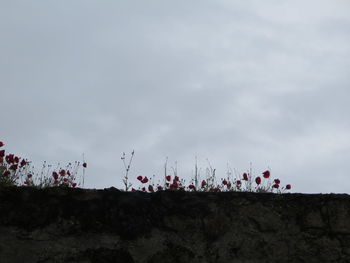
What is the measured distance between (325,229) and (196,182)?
249 cm

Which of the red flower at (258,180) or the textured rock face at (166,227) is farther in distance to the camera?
the red flower at (258,180)

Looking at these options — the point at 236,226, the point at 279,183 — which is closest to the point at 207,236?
the point at 236,226

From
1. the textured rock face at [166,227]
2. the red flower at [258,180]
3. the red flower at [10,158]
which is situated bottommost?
the textured rock face at [166,227]

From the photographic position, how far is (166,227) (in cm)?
240

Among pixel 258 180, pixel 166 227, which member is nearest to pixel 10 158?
pixel 258 180

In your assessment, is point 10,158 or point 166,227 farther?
point 10,158

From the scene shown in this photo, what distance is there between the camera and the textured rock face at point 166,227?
2334 mm

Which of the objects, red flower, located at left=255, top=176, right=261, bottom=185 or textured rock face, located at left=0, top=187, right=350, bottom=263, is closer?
textured rock face, located at left=0, top=187, right=350, bottom=263

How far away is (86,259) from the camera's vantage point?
2322 mm

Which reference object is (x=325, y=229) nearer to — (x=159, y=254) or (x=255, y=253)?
(x=255, y=253)

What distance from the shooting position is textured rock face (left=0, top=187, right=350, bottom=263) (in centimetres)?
233

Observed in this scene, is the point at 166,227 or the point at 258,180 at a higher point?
the point at 258,180

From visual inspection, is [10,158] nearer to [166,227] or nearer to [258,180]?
[258,180]

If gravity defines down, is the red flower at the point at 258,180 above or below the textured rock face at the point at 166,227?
above
